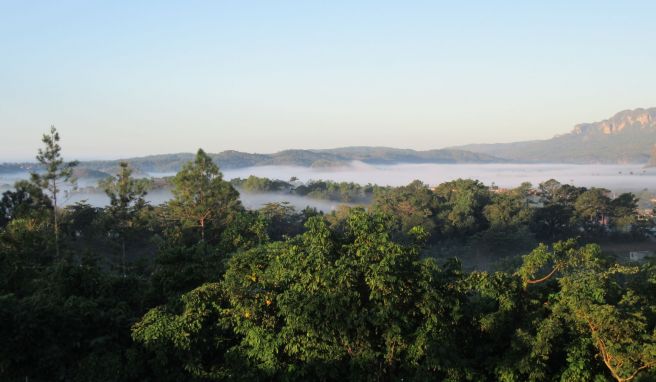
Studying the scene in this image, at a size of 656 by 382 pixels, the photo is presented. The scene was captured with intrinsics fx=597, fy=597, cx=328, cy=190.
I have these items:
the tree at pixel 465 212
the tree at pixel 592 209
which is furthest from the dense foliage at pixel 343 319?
the tree at pixel 592 209

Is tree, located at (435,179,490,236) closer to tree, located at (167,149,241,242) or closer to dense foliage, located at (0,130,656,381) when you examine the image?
tree, located at (167,149,241,242)

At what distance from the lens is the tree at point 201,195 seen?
1017 inches

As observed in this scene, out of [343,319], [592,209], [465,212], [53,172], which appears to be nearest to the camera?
[343,319]

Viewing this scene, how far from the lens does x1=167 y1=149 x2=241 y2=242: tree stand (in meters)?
25.8

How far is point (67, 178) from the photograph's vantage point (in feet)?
75.8

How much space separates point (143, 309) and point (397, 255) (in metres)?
5.38

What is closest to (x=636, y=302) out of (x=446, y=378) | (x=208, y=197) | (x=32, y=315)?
(x=446, y=378)

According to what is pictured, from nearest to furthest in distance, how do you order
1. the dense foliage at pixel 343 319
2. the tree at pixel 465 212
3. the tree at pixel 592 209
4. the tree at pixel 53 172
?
the dense foliage at pixel 343 319, the tree at pixel 53 172, the tree at pixel 465 212, the tree at pixel 592 209

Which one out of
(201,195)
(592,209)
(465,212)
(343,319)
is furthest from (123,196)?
(592,209)

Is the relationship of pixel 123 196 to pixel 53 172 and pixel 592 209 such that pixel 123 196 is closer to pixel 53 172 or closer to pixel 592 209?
pixel 53 172

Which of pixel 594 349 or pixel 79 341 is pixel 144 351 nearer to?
pixel 79 341

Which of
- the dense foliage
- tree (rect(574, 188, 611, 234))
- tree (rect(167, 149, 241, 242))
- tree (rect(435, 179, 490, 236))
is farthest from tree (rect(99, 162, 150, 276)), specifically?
tree (rect(574, 188, 611, 234))

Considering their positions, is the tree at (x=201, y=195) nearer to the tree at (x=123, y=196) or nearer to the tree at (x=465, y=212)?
the tree at (x=123, y=196)

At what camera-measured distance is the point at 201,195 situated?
Answer: 2630 cm
